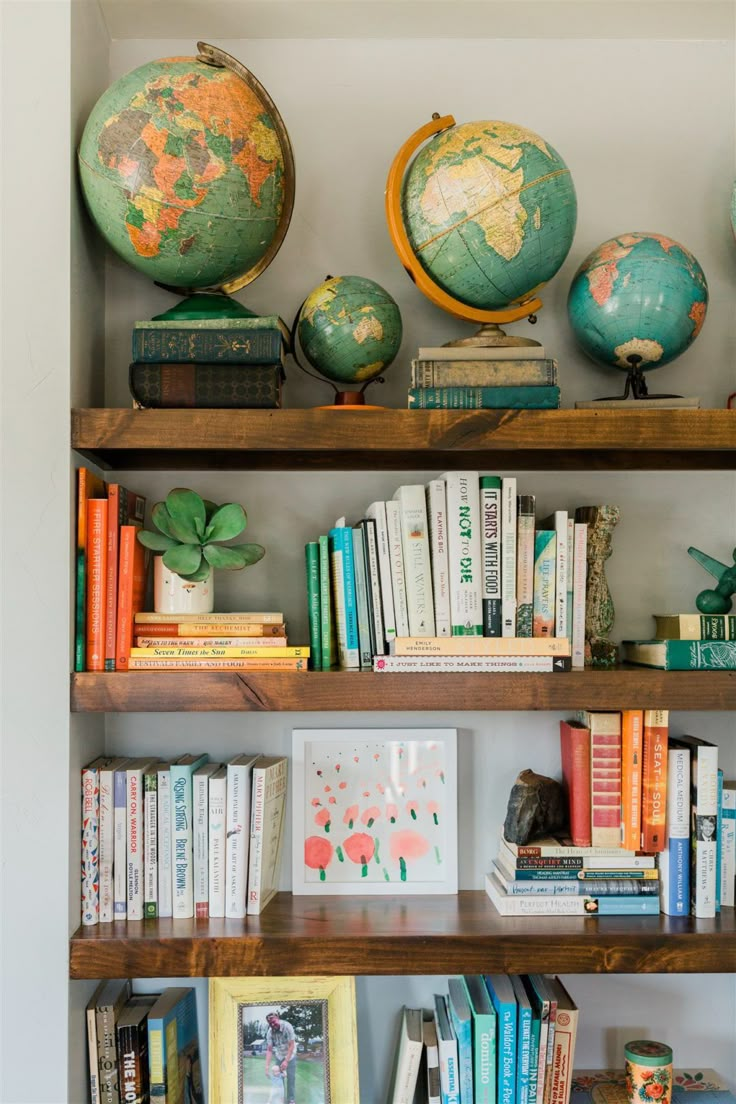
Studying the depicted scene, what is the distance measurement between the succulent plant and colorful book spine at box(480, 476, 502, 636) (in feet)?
1.18

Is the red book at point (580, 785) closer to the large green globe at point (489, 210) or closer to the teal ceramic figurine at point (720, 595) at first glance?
the teal ceramic figurine at point (720, 595)

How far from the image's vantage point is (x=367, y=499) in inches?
64.2

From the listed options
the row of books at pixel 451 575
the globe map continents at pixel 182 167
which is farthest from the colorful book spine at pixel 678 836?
the globe map continents at pixel 182 167

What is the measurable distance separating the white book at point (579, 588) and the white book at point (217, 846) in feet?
2.00

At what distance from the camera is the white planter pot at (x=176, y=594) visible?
57.2 inches

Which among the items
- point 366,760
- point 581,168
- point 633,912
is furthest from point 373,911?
point 581,168

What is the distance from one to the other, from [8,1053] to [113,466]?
3.06ft

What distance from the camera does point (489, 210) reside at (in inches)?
54.7

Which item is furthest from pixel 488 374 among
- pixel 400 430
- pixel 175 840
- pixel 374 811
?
pixel 175 840

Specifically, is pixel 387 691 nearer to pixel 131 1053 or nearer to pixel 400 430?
pixel 400 430

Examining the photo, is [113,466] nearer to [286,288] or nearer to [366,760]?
[286,288]

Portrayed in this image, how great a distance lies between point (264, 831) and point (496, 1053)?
498 mm

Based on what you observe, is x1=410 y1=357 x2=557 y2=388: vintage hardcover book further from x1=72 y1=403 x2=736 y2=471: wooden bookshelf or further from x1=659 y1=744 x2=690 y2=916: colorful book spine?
x1=659 y1=744 x2=690 y2=916: colorful book spine

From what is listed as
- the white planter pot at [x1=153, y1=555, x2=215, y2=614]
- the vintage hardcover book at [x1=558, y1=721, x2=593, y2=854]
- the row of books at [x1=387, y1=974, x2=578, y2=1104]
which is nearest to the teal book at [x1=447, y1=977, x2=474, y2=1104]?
the row of books at [x1=387, y1=974, x2=578, y2=1104]
